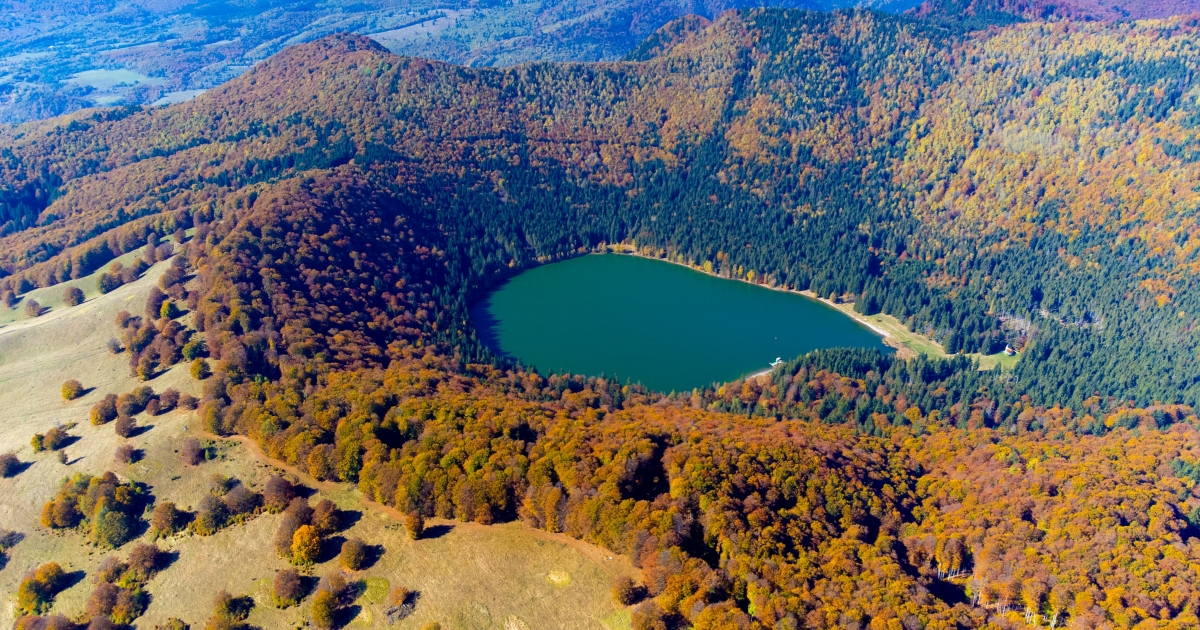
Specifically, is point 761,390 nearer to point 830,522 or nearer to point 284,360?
point 830,522

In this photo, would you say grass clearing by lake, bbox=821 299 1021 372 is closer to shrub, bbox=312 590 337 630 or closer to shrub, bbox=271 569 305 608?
shrub, bbox=312 590 337 630

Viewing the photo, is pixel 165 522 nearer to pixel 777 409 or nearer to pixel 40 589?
pixel 40 589

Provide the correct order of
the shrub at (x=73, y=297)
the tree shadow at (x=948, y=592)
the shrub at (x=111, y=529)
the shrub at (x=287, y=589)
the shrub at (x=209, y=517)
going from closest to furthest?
the shrub at (x=287, y=589)
the tree shadow at (x=948, y=592)
the shrub at (x=111, y=529)
the shrub at (x=209, y=517)
the shrub at (x=73, y=297)

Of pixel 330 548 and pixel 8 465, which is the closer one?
pixel 330 548

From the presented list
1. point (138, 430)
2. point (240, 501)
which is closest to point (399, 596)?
point (240, 501)

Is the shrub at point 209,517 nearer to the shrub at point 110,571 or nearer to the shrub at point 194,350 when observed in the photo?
the shrub at point 110,571

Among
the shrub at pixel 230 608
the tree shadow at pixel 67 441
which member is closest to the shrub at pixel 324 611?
the shrub at pixel 230 608
